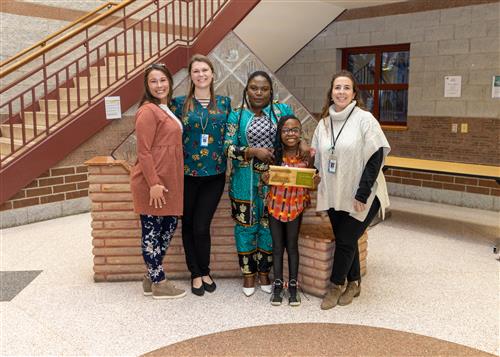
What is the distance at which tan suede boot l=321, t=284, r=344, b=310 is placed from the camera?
2.97 meters

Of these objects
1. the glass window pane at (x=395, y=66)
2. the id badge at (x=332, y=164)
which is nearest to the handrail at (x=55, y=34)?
the glass window pane at (x=395, y=66)

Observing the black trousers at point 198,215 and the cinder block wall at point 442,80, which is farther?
the cinder block wall at point 442,80

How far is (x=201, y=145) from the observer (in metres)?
2.95

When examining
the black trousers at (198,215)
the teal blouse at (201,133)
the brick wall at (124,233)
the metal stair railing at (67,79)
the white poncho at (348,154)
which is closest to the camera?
the white poncho at (348,154)

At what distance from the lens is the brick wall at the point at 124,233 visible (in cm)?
338

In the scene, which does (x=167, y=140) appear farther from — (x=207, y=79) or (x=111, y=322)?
(x=111, y=322)

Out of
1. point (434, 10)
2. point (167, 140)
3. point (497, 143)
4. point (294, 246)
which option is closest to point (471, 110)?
point (497, 143)

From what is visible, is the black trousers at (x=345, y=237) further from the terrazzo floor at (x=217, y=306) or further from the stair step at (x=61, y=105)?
the stair step at (x=61, y=105)

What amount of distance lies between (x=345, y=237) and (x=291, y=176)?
52 centimetres

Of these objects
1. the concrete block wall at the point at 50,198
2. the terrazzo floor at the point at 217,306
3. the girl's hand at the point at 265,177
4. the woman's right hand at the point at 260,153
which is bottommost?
the terrazzo floor at the point at 217,306

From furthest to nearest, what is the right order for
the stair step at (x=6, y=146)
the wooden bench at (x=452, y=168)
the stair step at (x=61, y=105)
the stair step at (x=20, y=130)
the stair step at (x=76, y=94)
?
1. the stair step at (x=76, y=94)
2. the stair step at (x=61, y=105)
3. the stair step at (x=20, y=130)
4. the stair step at (x=6, y=146)
5. the wooden bench at (x=452, y=168)

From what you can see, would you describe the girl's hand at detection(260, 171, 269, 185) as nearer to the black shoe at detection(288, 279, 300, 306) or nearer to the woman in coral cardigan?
the woman in coral cardigan

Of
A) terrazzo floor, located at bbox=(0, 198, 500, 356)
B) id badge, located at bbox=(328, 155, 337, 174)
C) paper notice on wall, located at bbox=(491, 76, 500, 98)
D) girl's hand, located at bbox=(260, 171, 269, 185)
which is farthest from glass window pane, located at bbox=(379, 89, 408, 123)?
girl's hand, located at bbox=(260, 171, 269, 185)

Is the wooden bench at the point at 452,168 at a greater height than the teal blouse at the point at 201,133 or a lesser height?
lesser
